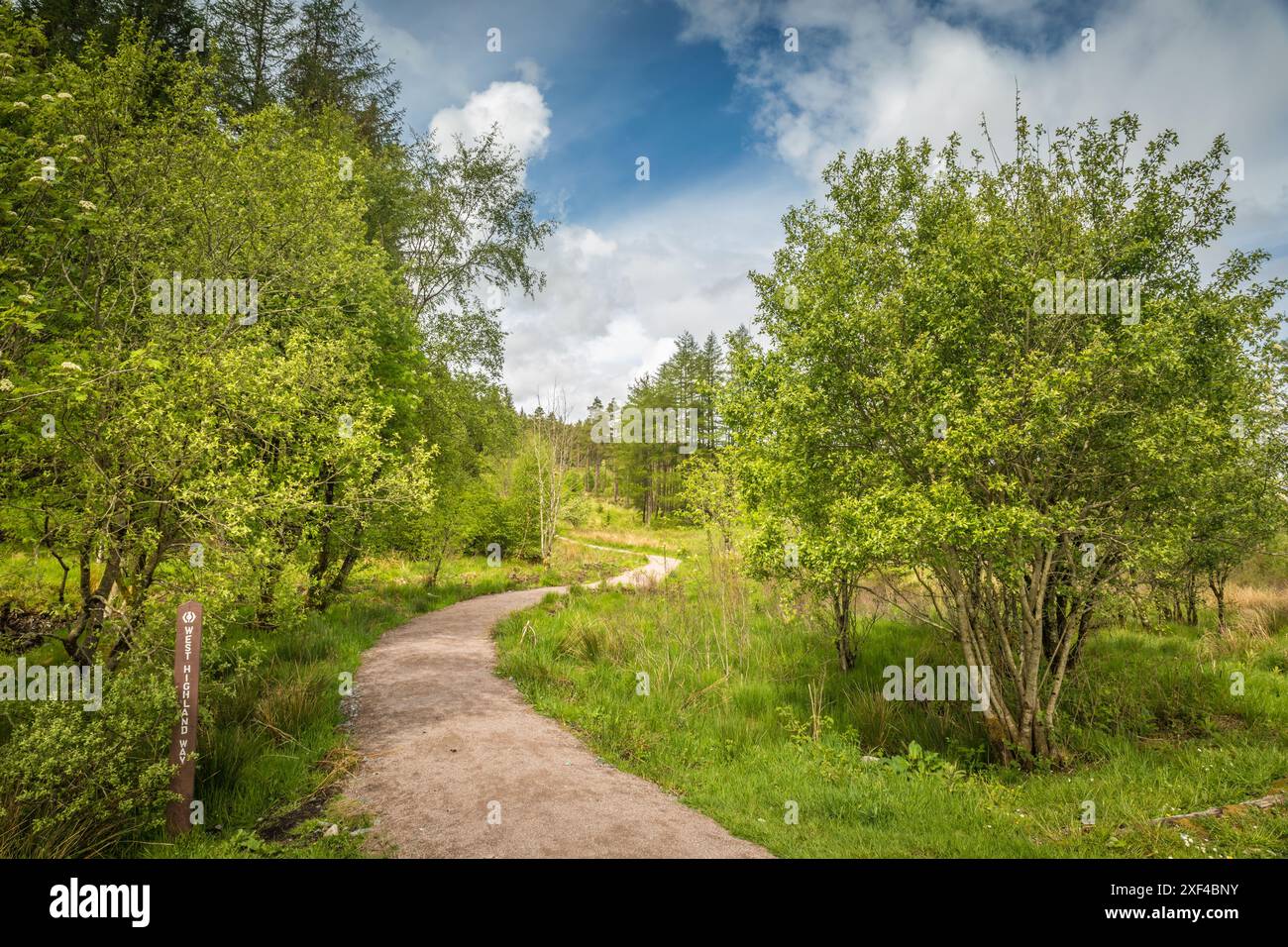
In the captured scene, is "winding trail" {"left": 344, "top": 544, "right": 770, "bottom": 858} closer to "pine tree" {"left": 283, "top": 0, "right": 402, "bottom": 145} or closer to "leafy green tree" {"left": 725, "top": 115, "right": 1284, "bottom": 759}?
"leafy green tree" {"left": 725, "top": 115, "right": 1284, "bottom": 759}

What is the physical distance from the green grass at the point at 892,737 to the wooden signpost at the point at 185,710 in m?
4.29

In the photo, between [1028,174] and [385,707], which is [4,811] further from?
[1028,174]

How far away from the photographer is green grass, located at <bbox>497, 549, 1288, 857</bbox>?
537 centimetres

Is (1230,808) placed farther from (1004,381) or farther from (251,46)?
(251,46)

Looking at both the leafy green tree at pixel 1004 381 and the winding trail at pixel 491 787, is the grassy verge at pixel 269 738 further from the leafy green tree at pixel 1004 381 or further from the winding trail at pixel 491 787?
the leafy green tree at pixel 1004 381

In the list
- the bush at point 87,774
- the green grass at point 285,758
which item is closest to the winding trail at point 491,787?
the green grass at point 285,758

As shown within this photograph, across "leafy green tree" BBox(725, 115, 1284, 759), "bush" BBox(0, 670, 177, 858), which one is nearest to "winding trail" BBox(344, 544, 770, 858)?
"bush" BBox(0, 670, 177, 858)

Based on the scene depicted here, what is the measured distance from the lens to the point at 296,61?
19891 millimetres

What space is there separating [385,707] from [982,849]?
7468mm

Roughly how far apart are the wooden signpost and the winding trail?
139 centimetres

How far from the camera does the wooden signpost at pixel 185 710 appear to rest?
15.7ft

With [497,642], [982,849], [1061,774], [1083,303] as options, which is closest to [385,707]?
[497,642]

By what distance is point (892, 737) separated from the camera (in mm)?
8625

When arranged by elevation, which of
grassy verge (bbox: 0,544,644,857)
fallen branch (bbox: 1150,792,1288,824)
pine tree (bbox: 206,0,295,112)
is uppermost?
pine tree (bbox: 206,0,295,112)
